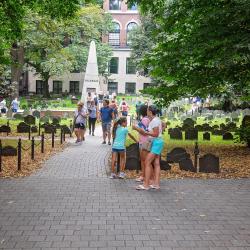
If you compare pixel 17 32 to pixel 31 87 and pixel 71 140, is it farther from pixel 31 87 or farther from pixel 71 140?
pixel 31 87

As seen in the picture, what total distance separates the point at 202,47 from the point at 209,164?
3.84m

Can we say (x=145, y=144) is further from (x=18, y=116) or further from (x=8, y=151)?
(x=18, y=116)

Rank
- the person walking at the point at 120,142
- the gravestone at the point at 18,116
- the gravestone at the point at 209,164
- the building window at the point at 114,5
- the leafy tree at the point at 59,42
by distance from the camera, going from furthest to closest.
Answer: the building window at the point at 114,5, the leafy tree at the point at 59,42, the gravestone at the point at 18,116, the gravestone at the point at 209,164, the person walking at the point at 120,142

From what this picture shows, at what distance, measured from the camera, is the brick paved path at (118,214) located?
20.2 feet

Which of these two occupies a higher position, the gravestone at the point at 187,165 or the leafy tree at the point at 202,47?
the leafy tree at the point at 202,47

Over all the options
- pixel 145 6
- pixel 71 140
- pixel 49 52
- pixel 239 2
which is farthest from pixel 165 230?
pixel 49 52

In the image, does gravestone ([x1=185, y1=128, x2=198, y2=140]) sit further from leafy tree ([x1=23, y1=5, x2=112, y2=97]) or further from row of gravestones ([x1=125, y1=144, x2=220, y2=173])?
leafy tree ([x1=23, y1=5, x2=112, y2=97])

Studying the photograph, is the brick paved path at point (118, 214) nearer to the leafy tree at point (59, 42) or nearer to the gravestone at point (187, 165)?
the gravestone at point (187, 165)

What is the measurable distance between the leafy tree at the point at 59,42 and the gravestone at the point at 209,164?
25.6 metres

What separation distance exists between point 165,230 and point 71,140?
1312 cm

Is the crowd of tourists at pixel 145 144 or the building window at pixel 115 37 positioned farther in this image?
the building window at pixel 115 37

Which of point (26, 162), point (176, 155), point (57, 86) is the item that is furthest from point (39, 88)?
point (176, 155)

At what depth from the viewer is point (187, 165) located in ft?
38.5

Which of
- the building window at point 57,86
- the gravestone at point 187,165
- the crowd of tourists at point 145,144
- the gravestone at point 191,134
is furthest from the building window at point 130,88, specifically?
the crowd of tourists at point 145,144
